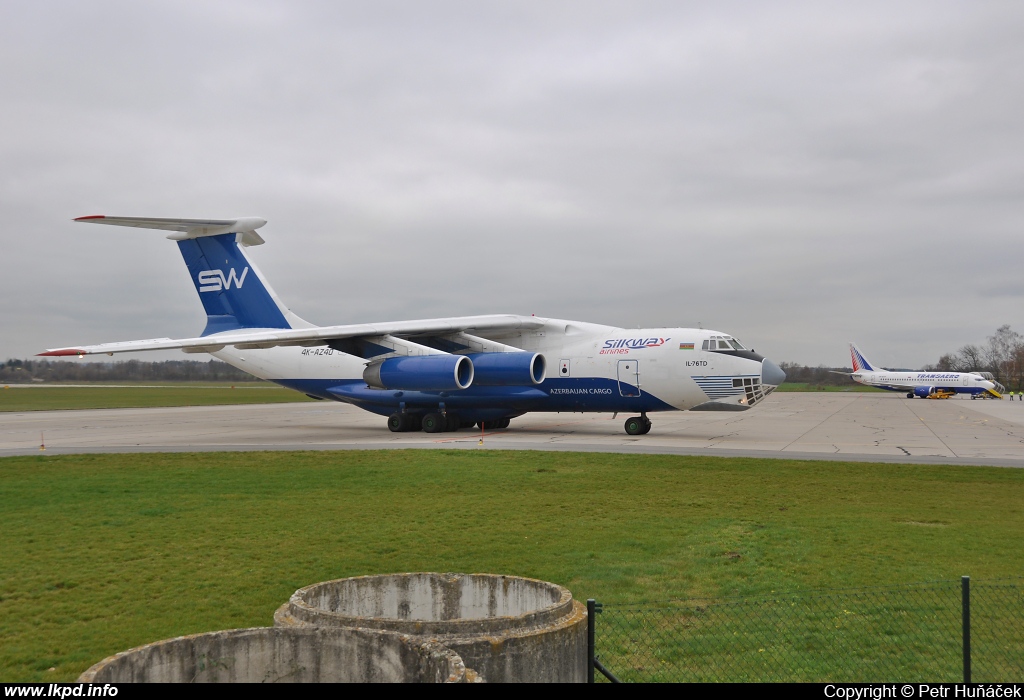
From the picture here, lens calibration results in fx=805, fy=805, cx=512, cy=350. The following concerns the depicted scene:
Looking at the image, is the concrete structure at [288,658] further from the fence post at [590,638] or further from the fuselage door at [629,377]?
the fuselage door at [629,377]

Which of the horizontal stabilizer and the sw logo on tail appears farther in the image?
the sw logo on tail

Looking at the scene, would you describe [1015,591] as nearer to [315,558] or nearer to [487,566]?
[487,566]

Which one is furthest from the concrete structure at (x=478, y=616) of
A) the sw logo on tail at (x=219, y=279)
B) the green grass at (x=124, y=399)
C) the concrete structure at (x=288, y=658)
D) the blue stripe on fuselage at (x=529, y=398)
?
the green grass at (x=124, y=399)

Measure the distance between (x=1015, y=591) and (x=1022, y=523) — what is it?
384 centimetres

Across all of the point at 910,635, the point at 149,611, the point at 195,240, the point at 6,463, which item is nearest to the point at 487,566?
the point at 149,611

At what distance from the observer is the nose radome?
22969 mm

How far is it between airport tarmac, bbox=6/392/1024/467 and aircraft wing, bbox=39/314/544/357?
2.73m

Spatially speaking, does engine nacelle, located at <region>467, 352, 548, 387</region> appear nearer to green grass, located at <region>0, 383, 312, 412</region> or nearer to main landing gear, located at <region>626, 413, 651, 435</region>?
main landing gear, located at <region>626, 413, 651, 435</region>

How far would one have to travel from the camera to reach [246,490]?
13.3m

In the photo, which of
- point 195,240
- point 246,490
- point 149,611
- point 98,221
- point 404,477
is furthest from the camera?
point 195,240

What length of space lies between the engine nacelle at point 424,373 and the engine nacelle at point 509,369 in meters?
0.41

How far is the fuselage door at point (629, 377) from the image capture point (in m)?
23.8

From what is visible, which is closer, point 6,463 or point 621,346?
point 6,463

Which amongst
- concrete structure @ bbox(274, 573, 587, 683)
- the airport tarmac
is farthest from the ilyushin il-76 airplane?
concrete structure @ bbox(274, 573, 587, 683)
